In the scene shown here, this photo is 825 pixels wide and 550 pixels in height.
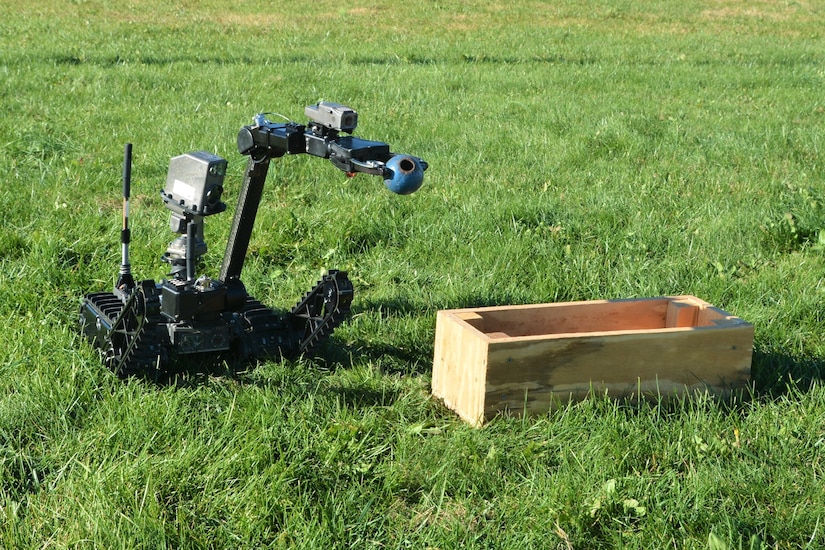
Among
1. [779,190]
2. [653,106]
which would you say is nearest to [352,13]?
[653,106]

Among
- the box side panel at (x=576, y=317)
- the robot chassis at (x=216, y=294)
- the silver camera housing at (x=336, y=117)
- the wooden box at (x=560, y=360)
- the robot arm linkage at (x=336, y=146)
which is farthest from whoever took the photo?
the box side panel at (x=576, y=317)

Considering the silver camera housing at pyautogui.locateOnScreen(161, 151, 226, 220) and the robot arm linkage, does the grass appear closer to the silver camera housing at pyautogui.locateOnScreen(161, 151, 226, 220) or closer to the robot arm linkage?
the silver camera housing at pyautogui.locateOnScreen(161, 151, 226, 220)

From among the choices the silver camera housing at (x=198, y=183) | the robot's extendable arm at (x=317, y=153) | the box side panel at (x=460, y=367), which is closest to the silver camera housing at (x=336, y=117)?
the robot's extendable arm at (x=317, y=153)

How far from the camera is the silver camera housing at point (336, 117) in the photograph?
3.37 metres

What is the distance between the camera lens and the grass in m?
3.04

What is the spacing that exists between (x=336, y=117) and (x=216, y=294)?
34.4 inches

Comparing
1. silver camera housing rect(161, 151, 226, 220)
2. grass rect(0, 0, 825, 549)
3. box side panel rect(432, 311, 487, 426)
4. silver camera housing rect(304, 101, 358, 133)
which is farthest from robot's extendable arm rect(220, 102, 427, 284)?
box side panel rect(432, 311, 487, 426)

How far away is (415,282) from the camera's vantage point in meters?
5.18

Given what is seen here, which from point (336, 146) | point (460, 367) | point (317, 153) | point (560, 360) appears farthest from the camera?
point (460, 367)

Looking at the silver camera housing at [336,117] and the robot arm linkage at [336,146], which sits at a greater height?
the silver camera housing at [336,117]

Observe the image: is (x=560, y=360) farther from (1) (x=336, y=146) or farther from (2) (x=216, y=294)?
(2) (x=216, y=294)

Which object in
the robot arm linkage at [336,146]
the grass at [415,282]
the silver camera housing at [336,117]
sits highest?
the silver camera housing at [336,117]

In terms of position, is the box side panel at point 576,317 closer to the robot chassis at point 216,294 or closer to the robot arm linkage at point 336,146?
the robot chassis at point 216,294

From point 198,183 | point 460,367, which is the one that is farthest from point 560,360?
point 198,183
